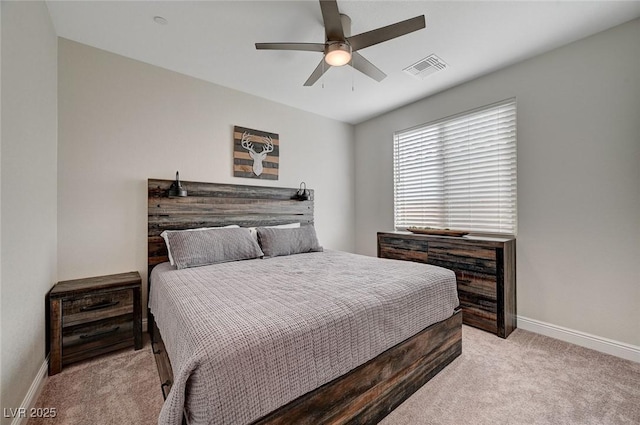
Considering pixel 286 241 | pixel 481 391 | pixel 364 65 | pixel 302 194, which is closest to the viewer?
pixel 481 391

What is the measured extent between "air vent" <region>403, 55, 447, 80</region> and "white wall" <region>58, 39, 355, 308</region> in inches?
75.6

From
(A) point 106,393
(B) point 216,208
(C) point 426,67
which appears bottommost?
(A) point 106,393

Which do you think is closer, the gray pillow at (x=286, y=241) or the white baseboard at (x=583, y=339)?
the white baseboard at (x=583, y=339)

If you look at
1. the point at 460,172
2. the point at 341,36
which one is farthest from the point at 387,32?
the point at 460,172

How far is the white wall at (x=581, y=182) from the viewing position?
2154mm

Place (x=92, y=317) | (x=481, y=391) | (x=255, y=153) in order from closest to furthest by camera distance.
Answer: (x=481, y=391) < (x=92, y=317) < (x=255, y=153)

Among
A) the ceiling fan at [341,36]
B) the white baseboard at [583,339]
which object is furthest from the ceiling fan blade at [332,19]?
the white baseboard at [583,339]

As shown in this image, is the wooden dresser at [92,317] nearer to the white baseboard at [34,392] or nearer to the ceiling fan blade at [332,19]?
the white baseboard at [34,392]

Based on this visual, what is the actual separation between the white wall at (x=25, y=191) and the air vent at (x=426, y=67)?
120 inches

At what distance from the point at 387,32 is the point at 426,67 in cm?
126

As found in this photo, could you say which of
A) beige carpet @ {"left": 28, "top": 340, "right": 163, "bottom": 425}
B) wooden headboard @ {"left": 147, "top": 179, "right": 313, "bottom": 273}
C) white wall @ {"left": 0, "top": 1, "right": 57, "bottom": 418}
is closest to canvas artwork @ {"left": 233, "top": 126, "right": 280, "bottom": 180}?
wooden headboard @ {"left": 147, "top": 179, "right": 313, "bottom": 273}

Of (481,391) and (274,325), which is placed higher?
(274,325)

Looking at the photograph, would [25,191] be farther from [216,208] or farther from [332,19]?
[332,19]

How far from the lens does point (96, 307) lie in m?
2.15
